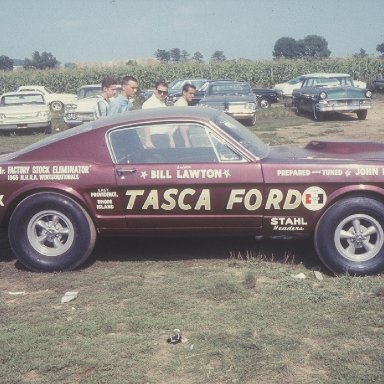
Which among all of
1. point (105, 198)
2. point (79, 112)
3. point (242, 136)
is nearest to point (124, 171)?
point (105, 198)

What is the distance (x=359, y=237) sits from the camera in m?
4.75

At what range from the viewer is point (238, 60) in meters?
41.5

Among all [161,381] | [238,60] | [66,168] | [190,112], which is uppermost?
[238,60]

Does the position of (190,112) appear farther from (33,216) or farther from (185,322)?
(185,322)

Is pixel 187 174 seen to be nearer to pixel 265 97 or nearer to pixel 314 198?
pixel 314 198

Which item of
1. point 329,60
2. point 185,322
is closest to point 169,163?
point 185,322

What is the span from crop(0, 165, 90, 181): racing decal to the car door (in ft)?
1.25

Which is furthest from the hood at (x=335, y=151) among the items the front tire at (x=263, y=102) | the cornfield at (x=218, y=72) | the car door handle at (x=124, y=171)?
the cornfield at (x=218, y=72)

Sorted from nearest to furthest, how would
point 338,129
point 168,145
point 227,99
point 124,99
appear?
point 168,145
point 124,99
point 338,129
point 227,99

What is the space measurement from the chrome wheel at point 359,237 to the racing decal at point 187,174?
1119 millimetres

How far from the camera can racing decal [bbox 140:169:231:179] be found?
4.86 meters

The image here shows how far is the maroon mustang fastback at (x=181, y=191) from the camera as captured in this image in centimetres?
474

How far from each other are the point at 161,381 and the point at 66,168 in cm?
245

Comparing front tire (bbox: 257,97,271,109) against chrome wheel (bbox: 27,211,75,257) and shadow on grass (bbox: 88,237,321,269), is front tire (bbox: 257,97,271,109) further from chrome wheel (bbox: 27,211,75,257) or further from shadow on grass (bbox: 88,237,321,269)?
chrome wheel (bbox: 27,211,75,257)
